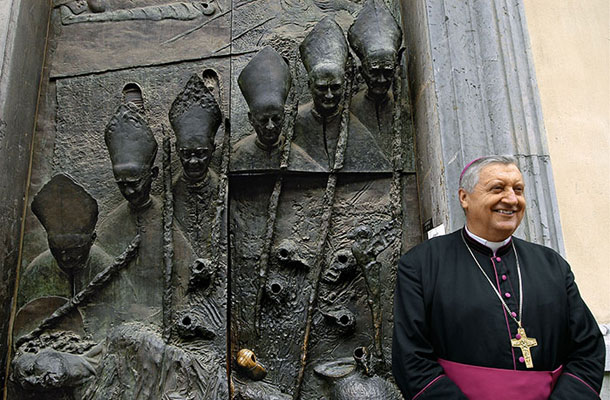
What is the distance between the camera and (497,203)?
196 cm

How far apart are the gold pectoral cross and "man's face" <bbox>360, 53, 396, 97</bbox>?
1.59m

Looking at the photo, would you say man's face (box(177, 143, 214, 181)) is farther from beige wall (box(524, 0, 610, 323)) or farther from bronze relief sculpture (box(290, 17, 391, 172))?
beige wall (box(524, 0, 610, 323))

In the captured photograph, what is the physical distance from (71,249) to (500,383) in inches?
79.2

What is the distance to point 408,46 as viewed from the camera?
3.45m

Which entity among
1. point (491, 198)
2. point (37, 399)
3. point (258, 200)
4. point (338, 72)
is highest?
point (338, 72)

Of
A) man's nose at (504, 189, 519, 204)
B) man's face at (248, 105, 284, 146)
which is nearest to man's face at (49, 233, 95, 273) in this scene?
man's face at (248, 105, 284, 146)

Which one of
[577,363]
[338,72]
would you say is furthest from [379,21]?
[577,363]

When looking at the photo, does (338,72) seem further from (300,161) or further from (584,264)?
(584,264)

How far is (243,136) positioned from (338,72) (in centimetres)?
62

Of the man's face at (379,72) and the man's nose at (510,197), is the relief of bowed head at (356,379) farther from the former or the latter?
the man's face at (379,72)

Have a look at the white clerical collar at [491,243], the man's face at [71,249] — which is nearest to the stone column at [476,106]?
the white clerical collar at [491,243]

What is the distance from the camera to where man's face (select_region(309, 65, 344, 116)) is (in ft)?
9.82

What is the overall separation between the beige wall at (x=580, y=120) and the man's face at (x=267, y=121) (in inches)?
50.8

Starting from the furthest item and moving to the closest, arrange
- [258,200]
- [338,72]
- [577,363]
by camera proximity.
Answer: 1. [258,200]
2. [338,72]
3. [577,363]
